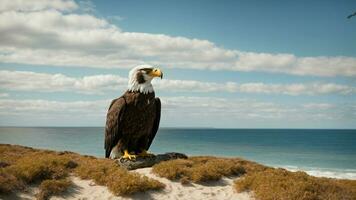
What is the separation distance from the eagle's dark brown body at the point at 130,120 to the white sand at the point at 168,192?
1519 millimetres

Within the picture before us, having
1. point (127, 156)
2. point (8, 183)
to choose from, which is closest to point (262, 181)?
point (127, 156)

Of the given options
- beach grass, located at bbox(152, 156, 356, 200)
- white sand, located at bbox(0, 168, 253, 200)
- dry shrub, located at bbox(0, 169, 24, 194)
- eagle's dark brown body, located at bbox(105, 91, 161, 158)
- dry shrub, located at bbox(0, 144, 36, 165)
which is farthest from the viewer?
dry shrub, located at bbox(0, 144, 36, 165)

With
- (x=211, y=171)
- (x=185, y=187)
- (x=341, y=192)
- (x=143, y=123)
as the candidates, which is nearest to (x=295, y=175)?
(x=341, y=192)

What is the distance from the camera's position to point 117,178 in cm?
1288

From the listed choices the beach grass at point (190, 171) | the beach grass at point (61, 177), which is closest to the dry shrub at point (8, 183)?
the beach grass at point (61, 177)

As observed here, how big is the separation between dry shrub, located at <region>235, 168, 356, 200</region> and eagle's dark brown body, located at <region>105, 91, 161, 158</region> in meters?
3.74

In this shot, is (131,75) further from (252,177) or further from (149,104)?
(252,177)

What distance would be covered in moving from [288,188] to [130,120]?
18.9ft

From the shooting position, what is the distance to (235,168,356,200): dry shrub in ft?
40.6

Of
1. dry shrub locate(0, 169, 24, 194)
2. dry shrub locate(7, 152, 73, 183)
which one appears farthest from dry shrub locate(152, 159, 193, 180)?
dry shrub locate(0, 169, 24, 194)

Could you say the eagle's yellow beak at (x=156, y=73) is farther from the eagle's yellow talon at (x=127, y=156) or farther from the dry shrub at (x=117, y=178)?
the dry shrub at (x=117, y=178)

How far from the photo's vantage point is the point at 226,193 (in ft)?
42.3

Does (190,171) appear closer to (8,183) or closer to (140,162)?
(140,162)

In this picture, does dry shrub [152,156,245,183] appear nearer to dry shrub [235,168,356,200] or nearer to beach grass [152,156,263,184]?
beach grass [152,156,263,184]
